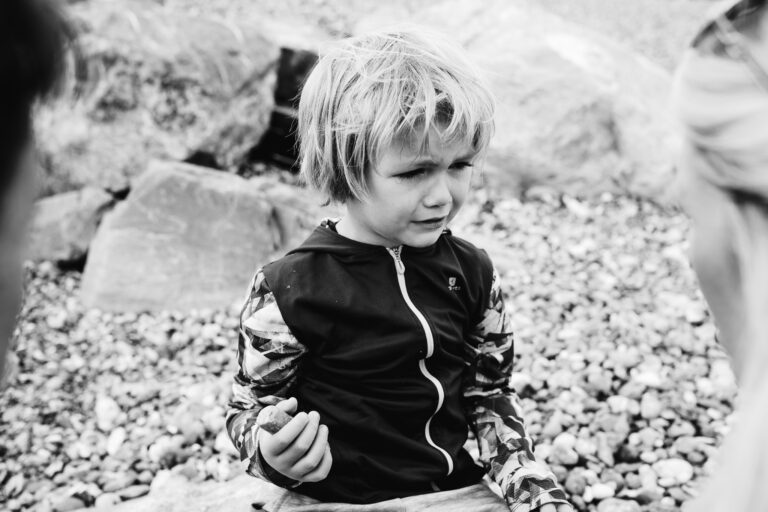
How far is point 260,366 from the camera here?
6.89 feet

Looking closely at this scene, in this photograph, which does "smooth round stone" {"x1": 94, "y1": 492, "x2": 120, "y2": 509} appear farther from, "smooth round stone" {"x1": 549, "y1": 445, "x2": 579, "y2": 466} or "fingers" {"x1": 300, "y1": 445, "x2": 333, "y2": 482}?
"smooth round stone" {"x1": 549, "y1": 445, "x2": 579, "y2": 466}

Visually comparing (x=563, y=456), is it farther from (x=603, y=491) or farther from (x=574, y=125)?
(x=574, y=125)

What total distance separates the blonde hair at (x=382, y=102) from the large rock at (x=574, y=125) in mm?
4343

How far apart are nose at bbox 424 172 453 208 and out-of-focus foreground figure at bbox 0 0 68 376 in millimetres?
1205

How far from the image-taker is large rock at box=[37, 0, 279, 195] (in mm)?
5633

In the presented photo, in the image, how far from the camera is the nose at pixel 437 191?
79.3 inches

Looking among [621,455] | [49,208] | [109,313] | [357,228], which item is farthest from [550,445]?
[49,208]

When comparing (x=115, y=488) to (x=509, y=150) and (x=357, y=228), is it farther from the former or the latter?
(x=509, y=150)

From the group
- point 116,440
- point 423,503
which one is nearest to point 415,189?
point 423,503

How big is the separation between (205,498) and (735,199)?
2136 millimetres

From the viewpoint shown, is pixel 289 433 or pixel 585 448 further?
pixel 585 448

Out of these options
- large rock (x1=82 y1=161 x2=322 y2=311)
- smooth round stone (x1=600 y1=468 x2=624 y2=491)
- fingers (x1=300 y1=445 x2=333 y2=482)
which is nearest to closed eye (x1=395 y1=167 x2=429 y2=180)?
fingers (x1=300 y1=445 x2=333 y2=482)

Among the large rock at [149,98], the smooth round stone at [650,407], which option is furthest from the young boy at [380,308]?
the large rock at [149,98]

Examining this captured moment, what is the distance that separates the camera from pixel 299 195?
567 centimetres
